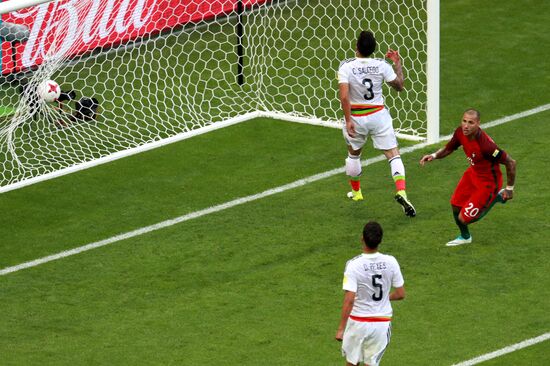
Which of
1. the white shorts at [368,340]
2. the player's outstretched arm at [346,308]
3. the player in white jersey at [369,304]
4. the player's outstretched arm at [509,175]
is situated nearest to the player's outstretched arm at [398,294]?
the player in white jersey at [369,304]

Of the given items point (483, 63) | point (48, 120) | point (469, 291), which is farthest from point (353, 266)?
point (483, 63)

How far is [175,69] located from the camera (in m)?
17.7

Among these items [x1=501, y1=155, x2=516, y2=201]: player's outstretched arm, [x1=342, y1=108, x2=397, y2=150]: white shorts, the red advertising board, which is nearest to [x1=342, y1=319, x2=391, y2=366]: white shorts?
[x1=501, y1=155, x2=516, y2=201]: player's outstretched arm

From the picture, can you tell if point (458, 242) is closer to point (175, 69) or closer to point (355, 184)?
point (355, 184)

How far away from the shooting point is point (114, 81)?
17.0 m

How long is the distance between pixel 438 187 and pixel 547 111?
2.65m

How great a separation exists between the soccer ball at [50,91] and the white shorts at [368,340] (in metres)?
6.53

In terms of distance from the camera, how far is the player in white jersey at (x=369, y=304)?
33.4ft

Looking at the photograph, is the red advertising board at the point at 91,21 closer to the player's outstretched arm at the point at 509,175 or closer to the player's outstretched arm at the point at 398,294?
the player's outstretched arm at the point at 509,175

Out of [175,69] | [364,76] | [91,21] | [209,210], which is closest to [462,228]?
[364,76]

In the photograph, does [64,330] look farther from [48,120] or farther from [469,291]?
[48,120]

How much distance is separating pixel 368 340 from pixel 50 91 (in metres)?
6.75

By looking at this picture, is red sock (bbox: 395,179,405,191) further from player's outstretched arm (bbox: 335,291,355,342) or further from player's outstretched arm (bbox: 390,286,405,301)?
player's outstretched arm (bbox: 335,291,355,342)

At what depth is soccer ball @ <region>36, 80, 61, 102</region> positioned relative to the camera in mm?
15749
